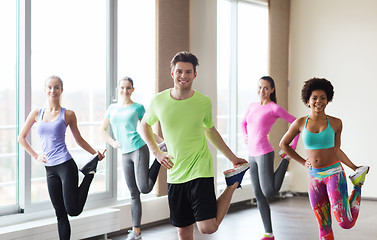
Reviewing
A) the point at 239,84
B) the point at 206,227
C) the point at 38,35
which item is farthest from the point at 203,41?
the point at 206,227

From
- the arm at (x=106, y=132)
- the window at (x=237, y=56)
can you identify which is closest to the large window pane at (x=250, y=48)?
the window at (x=237, y=56)

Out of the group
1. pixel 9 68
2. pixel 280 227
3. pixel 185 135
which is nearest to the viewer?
pixel 185 135

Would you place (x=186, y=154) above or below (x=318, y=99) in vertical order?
below

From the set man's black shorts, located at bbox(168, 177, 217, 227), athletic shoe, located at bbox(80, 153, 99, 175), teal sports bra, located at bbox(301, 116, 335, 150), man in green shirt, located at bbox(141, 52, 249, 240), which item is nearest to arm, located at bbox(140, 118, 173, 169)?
man in green shirt, located at bbox(141, 52, 249, 240)

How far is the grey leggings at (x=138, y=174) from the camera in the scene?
495cm

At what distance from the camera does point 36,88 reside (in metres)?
4.81

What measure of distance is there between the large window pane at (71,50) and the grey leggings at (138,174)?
60 cm

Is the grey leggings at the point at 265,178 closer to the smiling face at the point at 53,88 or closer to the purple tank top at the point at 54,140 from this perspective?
the purple tank top at the point at 54,140

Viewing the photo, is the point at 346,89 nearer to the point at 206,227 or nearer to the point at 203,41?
the point at 203,41

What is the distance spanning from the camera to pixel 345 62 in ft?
25.5

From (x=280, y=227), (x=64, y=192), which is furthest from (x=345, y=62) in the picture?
(x=64, y=192)

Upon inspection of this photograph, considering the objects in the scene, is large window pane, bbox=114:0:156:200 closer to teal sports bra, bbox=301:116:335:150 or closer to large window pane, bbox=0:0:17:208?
large window pane, bbox=0:0:17:208

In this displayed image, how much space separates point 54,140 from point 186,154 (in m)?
1.35

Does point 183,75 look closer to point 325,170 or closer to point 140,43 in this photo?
point 325,170
